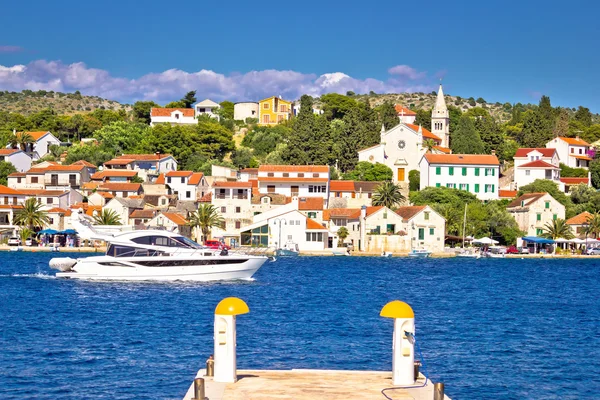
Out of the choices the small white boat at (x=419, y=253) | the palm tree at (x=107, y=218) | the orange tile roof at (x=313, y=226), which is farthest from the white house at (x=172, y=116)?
the small white boat at (x=419, y=253)

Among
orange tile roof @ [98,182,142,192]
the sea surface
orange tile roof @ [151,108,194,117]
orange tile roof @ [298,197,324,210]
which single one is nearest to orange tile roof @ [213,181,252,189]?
orange tile roof @ [298,197,324,210]

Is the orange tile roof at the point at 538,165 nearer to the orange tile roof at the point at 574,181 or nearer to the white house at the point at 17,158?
the orange tile roof at the point at 574,181

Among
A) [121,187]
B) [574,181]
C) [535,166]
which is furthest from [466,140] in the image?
[121,187]

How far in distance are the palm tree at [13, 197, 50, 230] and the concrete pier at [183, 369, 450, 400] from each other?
73092 millimetres

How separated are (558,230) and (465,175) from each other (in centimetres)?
1388

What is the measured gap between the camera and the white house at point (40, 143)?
Answer: 377ft

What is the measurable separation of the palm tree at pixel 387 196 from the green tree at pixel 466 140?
2058 centimetres

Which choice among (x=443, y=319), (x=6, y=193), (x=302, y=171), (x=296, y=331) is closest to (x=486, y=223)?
(x=302, y=171)

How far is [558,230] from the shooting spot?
281 ft

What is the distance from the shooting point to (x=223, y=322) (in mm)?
15758

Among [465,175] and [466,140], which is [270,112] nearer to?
[466,140]

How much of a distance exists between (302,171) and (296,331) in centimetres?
6260

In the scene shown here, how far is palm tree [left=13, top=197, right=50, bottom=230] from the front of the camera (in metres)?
85.7

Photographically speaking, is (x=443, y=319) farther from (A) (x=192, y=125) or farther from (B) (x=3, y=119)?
(B) (x=3, y=119)
